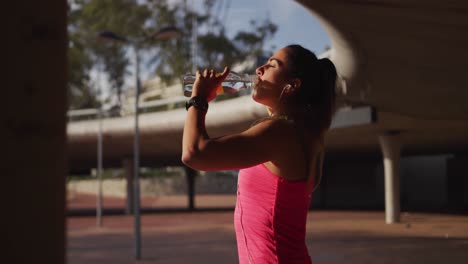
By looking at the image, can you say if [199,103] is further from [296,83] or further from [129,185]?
[129,185]

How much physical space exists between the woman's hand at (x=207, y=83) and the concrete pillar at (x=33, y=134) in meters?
0.88

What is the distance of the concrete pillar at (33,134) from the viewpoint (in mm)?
1193

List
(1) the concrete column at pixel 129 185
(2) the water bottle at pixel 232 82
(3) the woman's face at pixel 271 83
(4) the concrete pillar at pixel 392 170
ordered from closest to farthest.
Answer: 1. (3) the woman's face at pixel 271 83
2. (2) the water bottle at pixel 232 82
3. (4) the concrete pillar at pixel 392 170
4. (1) the concrete column at pixel 129 185

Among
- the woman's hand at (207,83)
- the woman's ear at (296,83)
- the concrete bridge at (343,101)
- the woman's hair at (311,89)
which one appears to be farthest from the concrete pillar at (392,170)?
the woman's hand at (207,83)

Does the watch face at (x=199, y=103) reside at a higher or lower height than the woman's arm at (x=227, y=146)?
higher

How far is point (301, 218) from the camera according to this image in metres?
2.22

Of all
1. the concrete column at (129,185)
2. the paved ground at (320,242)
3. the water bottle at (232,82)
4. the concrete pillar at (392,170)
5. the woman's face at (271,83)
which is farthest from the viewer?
the concrete column at (129,185)

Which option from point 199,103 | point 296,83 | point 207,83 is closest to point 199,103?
point 199,103

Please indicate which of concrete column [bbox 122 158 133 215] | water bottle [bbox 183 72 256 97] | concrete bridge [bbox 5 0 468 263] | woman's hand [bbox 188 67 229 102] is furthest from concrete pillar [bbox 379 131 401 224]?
woman's hand [bbox 188 67 229 102]

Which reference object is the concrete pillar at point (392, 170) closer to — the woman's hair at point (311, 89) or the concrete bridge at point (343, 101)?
the concrete bridge at point (343, 101)

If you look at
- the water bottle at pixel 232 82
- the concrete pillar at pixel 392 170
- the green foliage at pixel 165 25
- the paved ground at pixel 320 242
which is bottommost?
the paved ground at pixel 320 242

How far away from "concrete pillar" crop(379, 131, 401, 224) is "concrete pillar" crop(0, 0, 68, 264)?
2288 centimetres

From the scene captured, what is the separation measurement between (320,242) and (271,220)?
15077 millimetres

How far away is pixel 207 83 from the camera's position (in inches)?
85.5
